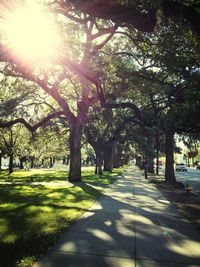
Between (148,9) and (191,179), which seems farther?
(191,179)

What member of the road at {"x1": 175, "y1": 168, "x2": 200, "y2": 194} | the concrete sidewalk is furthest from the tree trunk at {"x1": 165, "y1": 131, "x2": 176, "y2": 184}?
the concrete sidewalk

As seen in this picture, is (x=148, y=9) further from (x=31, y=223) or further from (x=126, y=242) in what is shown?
(x=31, y=223)

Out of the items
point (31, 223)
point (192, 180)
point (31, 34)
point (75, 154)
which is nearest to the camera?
point (31, 223)

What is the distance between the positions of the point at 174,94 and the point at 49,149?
1662 inches

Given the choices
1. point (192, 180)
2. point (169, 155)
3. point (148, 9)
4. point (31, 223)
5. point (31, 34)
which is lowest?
point (31, 223)

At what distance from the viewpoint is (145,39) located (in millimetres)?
13648

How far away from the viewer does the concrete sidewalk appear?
5.91 meters

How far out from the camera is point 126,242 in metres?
7.19

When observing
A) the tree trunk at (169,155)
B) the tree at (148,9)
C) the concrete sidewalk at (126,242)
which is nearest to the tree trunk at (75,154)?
the tree trunk at (169,155)

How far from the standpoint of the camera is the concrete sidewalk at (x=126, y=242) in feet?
19.4

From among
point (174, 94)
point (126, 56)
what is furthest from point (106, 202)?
point (126, 56)

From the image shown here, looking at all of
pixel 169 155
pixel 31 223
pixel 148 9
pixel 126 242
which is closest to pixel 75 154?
pixel 169 155

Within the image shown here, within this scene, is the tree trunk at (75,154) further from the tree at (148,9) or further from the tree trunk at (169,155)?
the tree at (148,9)

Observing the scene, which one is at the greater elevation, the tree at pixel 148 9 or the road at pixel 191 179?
the tree at pixel 148 9
